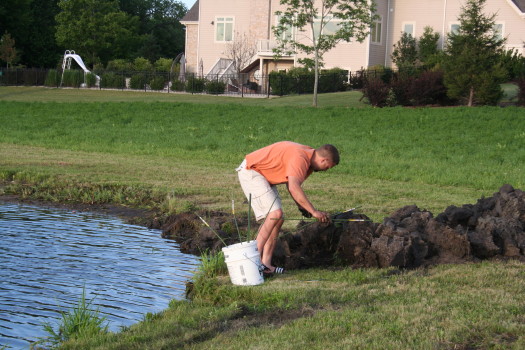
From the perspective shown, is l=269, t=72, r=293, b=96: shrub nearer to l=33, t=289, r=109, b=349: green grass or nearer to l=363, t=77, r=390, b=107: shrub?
l=363, t=77, r=390, b=107: shrub

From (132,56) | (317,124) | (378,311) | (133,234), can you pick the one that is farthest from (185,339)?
(132,56)

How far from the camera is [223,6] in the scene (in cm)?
4762

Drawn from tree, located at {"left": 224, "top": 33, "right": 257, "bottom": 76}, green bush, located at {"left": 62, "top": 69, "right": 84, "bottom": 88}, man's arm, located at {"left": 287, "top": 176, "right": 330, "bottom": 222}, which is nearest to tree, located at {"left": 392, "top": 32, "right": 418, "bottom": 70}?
tree, located at {"left": 224, "top": 33, "right": 257, "bottom": 76}

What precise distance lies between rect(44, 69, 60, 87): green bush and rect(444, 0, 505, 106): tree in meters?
27.6

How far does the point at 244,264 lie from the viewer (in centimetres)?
670

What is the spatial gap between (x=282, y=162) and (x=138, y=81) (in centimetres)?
3729

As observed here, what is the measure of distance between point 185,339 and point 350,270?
2.59 m

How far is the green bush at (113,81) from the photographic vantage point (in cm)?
4369

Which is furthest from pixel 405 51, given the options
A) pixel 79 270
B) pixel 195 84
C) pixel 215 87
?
pixel 79 270

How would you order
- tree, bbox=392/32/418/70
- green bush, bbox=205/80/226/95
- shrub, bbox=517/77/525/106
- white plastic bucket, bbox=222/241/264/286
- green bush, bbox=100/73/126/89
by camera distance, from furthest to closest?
green bush, bbox=100/73/126/89 → tree, bbox=392/32/418/70 → green bush, bbox=205/80/226/95 → shrub, bbox=517/77/525/106 → white plastic bucket, bbox=222/241/264/286

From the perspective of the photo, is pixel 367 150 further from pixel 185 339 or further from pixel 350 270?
pixel 185 339

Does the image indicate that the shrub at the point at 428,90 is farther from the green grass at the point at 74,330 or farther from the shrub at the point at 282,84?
the green grass at the point at 74,330

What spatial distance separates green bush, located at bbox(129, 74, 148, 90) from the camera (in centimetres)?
4294

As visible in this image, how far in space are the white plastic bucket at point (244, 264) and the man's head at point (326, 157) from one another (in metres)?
0.97
